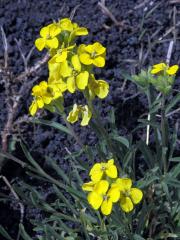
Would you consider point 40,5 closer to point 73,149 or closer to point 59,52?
point 73,149

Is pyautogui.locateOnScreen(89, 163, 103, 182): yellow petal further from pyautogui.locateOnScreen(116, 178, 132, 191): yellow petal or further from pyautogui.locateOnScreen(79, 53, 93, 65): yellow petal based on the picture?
pyautogui.locateOnScreen(79, 53, 93, 65): yellow petal

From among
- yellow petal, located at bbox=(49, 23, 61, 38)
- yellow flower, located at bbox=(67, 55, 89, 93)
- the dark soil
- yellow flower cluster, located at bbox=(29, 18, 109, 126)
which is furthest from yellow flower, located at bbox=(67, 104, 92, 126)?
the dark soil

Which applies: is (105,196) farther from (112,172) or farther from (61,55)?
(61,55)

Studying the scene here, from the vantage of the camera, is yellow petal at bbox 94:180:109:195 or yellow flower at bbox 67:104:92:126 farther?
yellow flower at bbox 67:104:92:126

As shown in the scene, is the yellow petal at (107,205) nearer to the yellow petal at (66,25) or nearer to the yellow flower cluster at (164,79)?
the yellow flower cluster at (164,79)

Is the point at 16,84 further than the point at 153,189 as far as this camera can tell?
Yes

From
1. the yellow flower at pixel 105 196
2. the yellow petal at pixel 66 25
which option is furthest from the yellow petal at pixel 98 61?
the yellow flower at pixel 105 196

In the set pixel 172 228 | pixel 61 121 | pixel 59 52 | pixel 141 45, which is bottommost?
pixel 172 228

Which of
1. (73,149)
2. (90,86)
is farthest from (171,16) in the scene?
(90,86)
